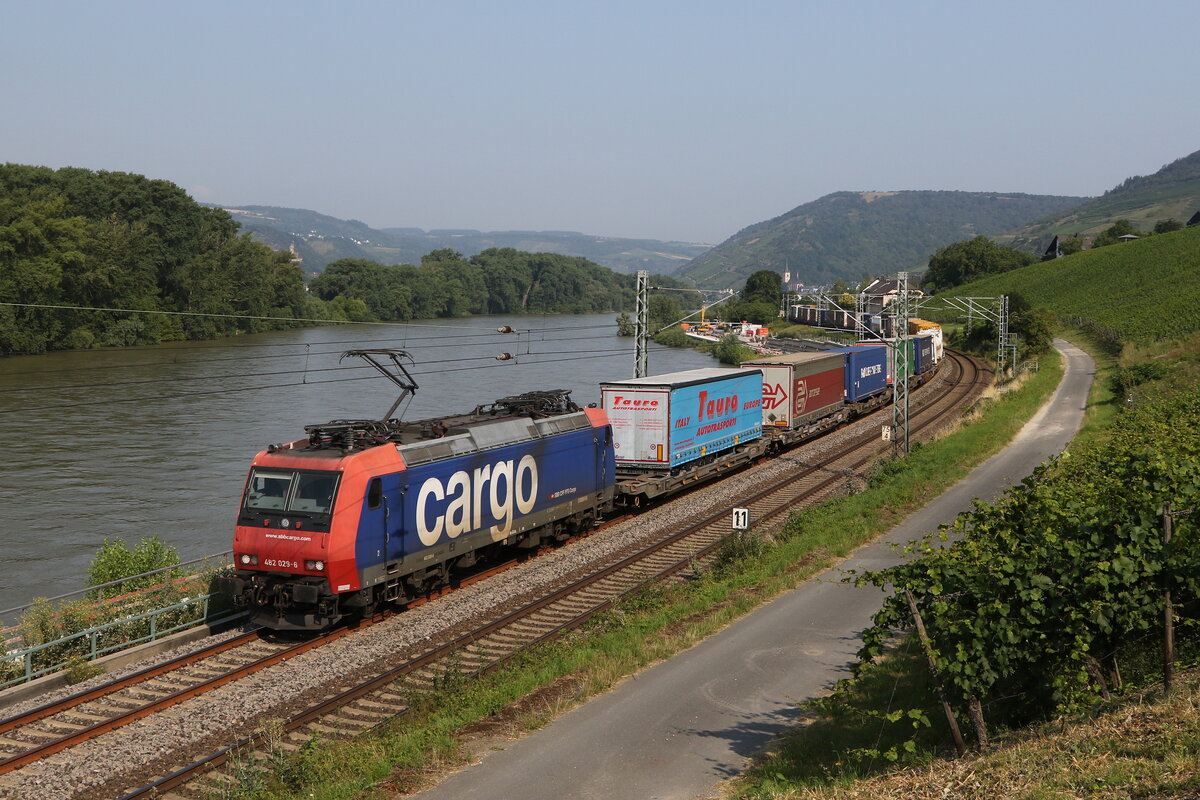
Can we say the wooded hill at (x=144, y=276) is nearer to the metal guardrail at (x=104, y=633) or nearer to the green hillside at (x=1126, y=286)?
the metal guardrail at (x=104, y=633)

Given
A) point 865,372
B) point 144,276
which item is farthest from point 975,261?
point 144,276

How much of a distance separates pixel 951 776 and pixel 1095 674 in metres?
1.73

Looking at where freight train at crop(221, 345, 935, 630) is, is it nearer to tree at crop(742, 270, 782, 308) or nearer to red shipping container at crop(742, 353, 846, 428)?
red shipping container at crop(742, 353, 846, 428)

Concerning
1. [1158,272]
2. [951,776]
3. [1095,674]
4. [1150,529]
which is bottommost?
[951,776]

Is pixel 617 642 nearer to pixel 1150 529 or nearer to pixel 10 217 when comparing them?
pixel 1150 529

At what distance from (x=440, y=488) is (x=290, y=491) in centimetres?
290

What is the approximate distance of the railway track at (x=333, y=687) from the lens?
12375mm

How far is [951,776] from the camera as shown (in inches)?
340

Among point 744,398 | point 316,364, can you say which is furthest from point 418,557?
point 316,364

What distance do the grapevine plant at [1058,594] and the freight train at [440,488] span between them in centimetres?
1026

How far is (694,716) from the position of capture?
1224 cm

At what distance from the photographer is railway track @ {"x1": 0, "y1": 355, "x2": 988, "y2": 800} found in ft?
40.6

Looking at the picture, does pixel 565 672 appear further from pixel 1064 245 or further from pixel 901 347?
pixel 1064 245

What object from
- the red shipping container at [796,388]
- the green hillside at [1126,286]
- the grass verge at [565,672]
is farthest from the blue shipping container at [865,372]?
the green hillside at [1126,286]
